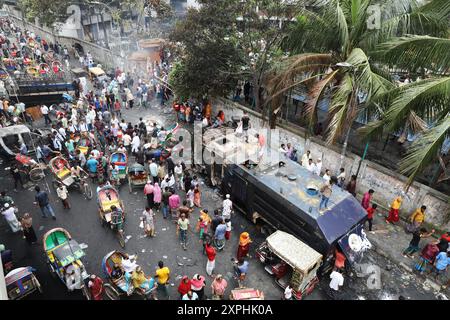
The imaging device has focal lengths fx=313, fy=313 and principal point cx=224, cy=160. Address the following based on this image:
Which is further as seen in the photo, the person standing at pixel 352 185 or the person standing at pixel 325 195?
the person standing at pixel 352 185

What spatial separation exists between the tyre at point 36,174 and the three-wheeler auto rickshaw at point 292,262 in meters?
10.3

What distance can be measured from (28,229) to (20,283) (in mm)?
2363

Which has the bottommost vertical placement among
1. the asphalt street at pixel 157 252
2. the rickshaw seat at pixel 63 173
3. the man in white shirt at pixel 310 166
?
the asphalt street at pixel 157 252

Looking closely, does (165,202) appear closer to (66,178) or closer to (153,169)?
(153,169)

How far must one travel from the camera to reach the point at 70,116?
699 inches

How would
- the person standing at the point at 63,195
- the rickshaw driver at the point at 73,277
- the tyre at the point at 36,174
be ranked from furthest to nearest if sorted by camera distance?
the tyre at the point at 36,174 < the person standing at the point at 63,195 < the rickshaw driver at the point at 73,277

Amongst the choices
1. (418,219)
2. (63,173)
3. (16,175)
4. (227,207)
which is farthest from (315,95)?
(16,175)

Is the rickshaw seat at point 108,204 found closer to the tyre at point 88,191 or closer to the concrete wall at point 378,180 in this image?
the tyre at point 88,191

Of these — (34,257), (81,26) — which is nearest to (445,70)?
(34,257)

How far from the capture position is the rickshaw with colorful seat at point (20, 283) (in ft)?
26.3

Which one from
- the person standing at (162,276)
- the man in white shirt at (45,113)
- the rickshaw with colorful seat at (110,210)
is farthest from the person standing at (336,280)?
the man in white shirt at (45,113)

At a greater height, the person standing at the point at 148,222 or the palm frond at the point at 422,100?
the palm frond at the point at 422,100
